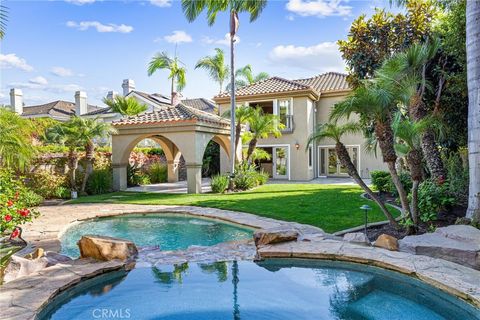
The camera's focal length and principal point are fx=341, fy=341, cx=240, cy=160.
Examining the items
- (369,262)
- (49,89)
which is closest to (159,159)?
(49,89)

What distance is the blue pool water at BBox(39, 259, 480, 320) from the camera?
5117 mm

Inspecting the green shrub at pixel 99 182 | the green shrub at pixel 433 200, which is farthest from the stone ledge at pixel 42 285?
the green shrub at pixel 99 182

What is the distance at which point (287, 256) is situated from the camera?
24.5ft

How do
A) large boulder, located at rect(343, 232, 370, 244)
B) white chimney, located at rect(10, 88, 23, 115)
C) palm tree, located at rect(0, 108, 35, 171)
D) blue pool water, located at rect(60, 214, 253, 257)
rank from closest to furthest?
large boulder, located at rect(343, 232, 370, 244)
blue pool water, located at rect(60, 214, 253, 257)
palm tree, located at rect(0, 108, 35, 171)
white chimney, located at rect(10, 88, 23, 115)

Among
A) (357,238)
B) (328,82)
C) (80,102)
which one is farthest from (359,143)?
(80,102)

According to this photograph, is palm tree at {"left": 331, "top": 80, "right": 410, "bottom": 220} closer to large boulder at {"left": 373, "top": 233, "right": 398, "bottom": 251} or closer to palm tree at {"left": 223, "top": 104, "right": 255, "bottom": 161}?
large boulder at {"left": 373, "top": 233, "right": 398, "bottom": 251}

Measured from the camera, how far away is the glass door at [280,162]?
25969mm

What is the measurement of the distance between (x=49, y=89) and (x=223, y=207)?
355 inches

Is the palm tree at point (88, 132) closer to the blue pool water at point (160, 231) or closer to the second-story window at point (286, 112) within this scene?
the blue pool water at point (160, 231)

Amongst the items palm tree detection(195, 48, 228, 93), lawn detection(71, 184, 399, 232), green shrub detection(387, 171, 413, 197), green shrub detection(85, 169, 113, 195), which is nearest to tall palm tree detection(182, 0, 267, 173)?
lawn detection(71, 184, 399, 232)

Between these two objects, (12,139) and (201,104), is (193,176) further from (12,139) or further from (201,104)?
(201,104)

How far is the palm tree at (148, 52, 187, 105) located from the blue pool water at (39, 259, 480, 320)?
25950 mm

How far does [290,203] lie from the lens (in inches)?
534

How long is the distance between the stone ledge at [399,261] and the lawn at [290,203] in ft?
6.10
